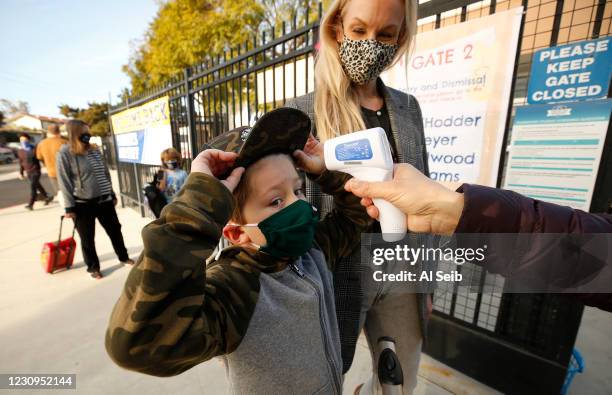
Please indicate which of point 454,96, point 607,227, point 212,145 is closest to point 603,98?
point 454,96

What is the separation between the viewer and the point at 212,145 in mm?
1063

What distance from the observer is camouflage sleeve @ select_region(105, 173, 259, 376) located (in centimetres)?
68

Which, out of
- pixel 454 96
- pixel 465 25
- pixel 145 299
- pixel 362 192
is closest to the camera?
pixel 145 299

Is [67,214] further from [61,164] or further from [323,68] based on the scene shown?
[323,68]

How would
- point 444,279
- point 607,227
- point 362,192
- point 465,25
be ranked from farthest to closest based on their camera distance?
point 444,279 < point 465,25 < point 362,192 < point 607,227

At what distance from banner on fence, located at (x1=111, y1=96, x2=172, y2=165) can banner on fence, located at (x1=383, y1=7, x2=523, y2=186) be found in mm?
4053

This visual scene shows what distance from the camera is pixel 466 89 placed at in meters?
1.91

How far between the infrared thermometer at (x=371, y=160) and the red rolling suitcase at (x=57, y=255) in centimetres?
437

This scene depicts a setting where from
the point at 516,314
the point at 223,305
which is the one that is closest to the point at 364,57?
the point at 223,305

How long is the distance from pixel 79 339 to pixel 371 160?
317cm

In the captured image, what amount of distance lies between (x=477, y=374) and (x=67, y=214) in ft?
14.5

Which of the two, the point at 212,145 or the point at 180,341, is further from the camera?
the point at 212,145

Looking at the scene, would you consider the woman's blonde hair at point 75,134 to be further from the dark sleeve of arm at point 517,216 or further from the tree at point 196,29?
the tree at point 196,29

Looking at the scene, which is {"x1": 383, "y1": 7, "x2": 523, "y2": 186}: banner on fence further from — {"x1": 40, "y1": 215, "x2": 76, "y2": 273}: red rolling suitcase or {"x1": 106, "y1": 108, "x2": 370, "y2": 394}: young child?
{"x1": 40, "y1": 215, "x2": 76, "y2": 273}: red rolling suitcase
